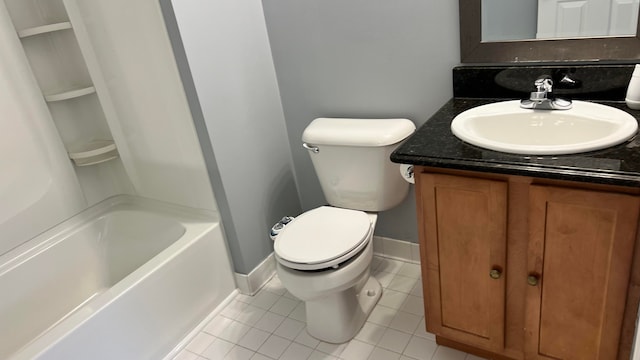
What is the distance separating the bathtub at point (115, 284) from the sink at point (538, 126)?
118cm

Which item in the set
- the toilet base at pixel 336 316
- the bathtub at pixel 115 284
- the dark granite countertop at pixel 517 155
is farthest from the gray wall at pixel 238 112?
the dark granite countertop at pixel 517 155

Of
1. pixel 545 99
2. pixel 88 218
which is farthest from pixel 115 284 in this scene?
pixel 545 99

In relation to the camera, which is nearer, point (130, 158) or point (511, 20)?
point (511, 20)

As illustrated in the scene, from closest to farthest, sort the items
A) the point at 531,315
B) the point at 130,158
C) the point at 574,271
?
1. the point at 574,271
2. the point at 531,315
3. the point at 130,158

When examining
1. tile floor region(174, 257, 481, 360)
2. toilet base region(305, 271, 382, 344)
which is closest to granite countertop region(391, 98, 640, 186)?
toilet base region(305, 271, 382, 344)

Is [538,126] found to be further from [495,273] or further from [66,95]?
[66,95]

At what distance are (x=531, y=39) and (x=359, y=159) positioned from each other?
0.74 meters

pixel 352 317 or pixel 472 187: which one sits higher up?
pixel 472 187

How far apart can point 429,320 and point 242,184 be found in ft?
3.18

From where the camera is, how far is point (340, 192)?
2.03 meters

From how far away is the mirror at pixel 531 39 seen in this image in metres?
1.45

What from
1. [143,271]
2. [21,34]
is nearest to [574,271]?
[143,271]

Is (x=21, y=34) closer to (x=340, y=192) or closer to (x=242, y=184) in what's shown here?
(x=242, y=184)

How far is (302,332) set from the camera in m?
1.94
